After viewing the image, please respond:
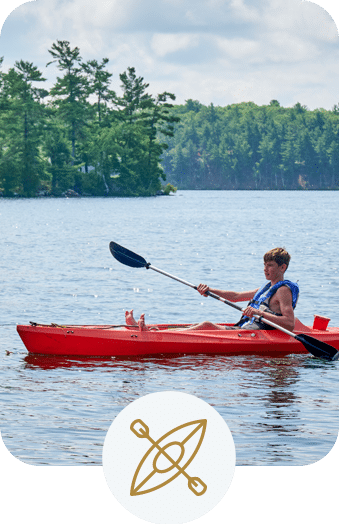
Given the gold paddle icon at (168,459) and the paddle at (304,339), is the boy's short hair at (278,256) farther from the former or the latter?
the gold paddle icon at (168,459)

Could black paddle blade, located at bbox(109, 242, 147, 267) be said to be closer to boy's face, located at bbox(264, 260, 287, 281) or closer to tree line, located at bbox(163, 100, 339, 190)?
boy's face, located at bbox(264, 260, 287, 281)

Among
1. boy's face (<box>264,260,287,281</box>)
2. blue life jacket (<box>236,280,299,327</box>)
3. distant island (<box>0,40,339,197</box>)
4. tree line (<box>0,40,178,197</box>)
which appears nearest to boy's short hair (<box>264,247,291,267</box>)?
boy's face (<box>264,260,287,281</box>)

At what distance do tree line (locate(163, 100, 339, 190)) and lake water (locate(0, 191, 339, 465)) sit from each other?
31.4 metres

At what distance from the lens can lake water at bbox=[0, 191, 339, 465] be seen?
4.70 m

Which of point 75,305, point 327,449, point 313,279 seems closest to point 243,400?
point 327,449

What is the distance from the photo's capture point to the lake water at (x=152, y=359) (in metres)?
4.70

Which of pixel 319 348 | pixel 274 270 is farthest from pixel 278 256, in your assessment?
pixel 319 348

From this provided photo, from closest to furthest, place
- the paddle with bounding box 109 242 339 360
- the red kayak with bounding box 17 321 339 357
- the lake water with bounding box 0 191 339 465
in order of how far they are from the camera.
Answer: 1. the lake water with bounding box 0 191 339 465
2. the paddle with bounding box 109 242 339 360
3. the red kayak with bounding box 17 321 339 357

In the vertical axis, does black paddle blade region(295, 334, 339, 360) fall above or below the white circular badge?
below

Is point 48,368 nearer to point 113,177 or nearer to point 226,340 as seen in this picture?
point 226,340

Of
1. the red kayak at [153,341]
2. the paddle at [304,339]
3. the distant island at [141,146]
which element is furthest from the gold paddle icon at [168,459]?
the distant island at [141,146]

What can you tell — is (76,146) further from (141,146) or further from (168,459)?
(168,459)

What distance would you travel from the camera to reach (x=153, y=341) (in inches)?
305

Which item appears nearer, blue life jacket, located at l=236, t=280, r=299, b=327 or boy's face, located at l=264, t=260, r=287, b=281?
boy's face, located at l=264, t=260, r=287, b=281
